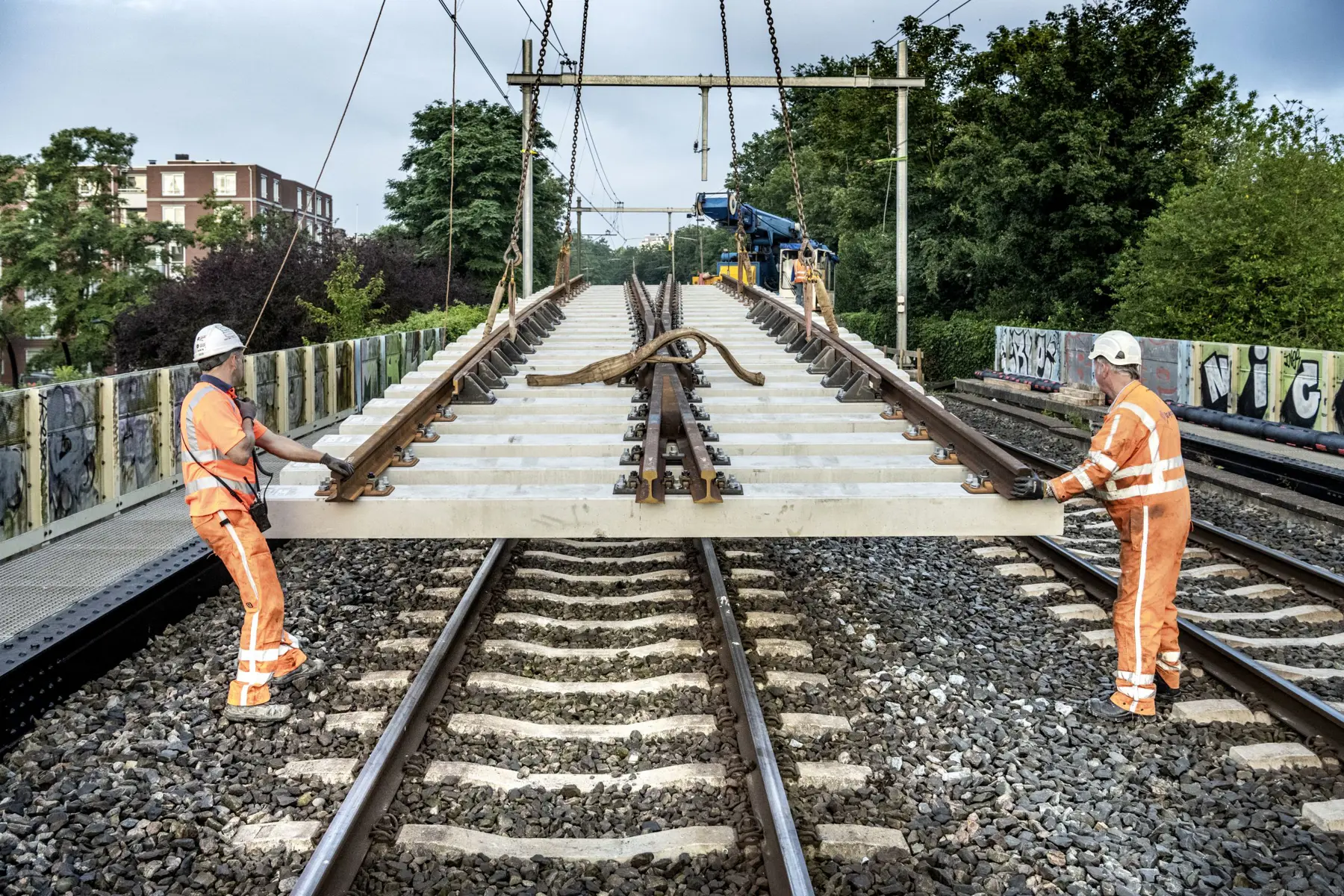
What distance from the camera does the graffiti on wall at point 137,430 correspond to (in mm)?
11344

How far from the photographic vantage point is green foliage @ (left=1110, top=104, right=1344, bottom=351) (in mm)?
20578

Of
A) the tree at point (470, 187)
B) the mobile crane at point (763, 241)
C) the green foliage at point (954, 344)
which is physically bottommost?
the green foliage at point (954, 344)

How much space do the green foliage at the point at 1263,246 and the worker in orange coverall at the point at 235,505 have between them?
2027 centimetres

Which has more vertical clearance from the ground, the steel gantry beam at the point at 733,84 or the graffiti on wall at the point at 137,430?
the steel gantry beam at the point at 733,84

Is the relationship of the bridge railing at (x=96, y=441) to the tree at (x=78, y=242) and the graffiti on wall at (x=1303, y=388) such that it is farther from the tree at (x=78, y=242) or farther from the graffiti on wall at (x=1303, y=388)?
the tree at (x=78, y=242)

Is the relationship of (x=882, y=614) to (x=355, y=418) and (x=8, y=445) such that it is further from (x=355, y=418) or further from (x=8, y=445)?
(x=8, y=445)

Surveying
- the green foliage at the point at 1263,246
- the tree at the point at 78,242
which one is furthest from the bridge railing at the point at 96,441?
the tree at the point at 78,242

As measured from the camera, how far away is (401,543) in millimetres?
9359

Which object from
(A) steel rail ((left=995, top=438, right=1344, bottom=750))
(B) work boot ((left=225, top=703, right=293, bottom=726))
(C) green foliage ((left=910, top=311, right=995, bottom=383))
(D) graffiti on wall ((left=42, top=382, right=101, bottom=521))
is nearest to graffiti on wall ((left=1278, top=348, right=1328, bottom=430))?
(A) steel rail ((left=995, top=438, right=1344, bottom=750))

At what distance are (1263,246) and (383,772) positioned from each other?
21.6 m

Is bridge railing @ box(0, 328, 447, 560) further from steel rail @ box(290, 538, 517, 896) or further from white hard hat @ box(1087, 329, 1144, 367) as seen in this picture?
white hard hat @ box(1087, 329, 1144, 367)

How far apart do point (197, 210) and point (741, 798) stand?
353ft

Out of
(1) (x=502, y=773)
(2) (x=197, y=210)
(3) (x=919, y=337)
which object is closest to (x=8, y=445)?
(1) (x=502, y=773)

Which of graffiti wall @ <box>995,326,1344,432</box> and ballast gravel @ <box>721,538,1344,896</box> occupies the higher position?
graffiti wall @ <box>995,326,1344,432</box>
